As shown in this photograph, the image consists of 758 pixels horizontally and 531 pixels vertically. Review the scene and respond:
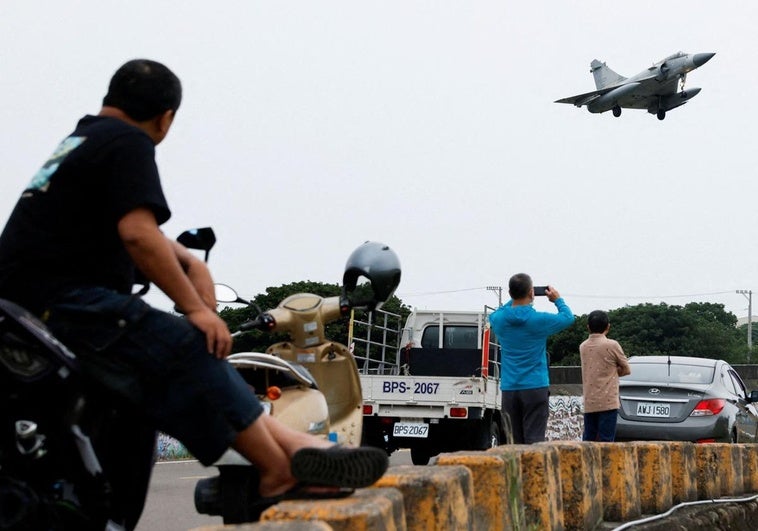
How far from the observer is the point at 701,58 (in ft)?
204

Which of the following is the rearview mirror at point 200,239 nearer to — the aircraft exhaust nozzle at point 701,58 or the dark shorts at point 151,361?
the dark shorts at point 151,361

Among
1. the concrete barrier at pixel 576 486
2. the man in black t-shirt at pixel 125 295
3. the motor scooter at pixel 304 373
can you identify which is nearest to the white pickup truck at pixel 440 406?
the concrete barrier at pixel 576 486

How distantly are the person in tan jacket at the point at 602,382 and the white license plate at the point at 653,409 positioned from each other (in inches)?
111

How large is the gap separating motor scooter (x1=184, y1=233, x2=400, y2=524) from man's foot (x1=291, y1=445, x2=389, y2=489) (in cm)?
25

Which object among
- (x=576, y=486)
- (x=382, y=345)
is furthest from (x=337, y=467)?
(x=382, y=345)

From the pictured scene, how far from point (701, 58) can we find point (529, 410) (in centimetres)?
5477

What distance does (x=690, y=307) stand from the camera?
12419cm

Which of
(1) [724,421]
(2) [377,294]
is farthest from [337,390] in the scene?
(1) [724,421]

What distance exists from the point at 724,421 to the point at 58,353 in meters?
12.3

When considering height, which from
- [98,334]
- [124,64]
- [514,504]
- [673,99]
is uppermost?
[673,99]

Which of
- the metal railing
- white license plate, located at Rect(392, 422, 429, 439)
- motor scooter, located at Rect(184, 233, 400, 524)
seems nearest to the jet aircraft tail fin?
the metal railing

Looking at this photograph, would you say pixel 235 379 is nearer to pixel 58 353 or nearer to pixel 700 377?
pixel 58 353

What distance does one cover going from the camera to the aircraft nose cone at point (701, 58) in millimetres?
61794

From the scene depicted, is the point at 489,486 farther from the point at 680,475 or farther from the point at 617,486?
the point at 680,475
